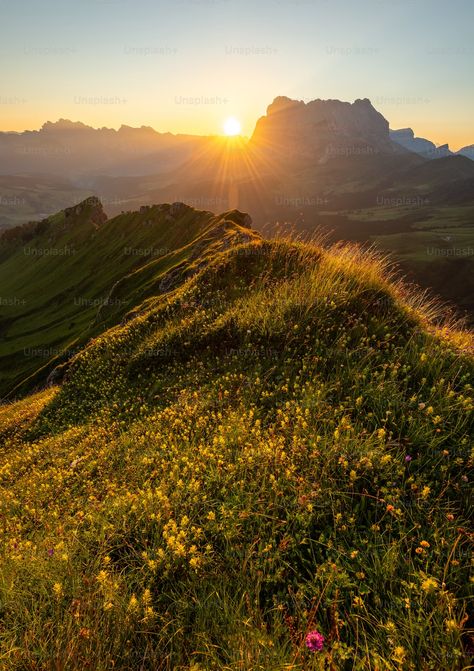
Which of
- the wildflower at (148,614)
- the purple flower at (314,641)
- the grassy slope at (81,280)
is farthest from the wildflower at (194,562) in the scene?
the grassy slope at (81,280)

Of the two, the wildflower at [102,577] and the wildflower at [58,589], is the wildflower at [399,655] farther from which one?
the wildflower at [58,589]

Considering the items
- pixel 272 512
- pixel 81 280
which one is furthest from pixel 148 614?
pixel 81 280

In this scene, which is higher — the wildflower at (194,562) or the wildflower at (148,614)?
the wildflower at (194,562)

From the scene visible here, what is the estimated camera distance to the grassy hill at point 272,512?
397 cm

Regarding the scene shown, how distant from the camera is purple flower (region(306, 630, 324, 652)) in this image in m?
3.63

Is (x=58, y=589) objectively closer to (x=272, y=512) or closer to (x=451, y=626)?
(x=272, y=512)

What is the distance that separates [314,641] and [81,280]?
389 feet

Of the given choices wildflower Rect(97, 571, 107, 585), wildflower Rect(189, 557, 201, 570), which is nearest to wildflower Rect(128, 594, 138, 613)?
wildflower Rect(97, 571, 107, 585)

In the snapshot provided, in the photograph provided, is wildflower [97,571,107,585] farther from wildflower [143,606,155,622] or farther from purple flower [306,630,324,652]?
purple flower [306,630,324,652]

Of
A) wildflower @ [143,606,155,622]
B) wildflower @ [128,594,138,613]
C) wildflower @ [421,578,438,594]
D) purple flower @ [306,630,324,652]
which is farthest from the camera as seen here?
wildflower @ [128,594,138,613]

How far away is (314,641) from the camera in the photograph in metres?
3.69

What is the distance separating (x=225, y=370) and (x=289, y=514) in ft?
19.4

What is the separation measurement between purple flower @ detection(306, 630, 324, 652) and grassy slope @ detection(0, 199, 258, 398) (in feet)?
106

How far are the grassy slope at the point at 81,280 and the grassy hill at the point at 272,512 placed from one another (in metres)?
26.1
